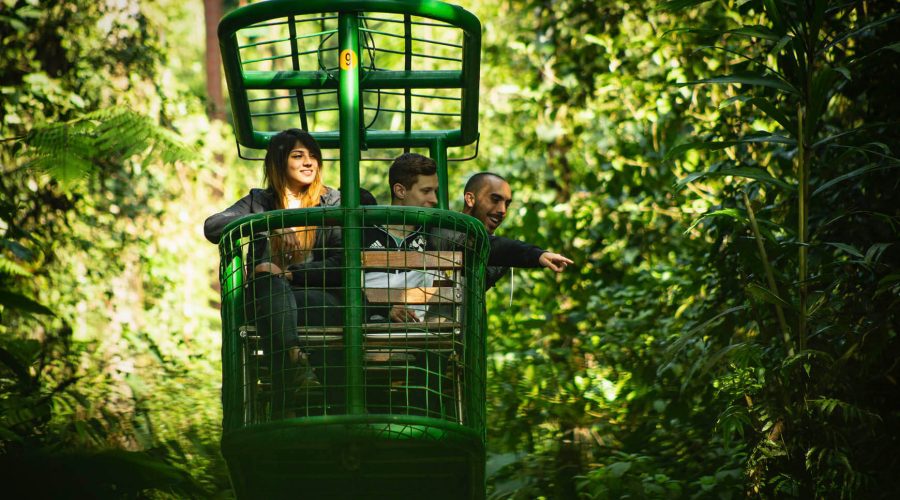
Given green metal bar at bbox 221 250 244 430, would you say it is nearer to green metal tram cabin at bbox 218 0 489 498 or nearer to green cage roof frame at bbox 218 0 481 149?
green metal tram cabin at bbox 218 0 489 498

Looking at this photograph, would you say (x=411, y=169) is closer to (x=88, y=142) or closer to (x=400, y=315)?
(x=400, y=315)

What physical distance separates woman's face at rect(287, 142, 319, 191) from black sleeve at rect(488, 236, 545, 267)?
667mm

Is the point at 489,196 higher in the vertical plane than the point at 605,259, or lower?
lower

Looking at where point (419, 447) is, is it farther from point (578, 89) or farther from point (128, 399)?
point (578, 89)

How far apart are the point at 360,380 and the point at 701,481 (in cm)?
205

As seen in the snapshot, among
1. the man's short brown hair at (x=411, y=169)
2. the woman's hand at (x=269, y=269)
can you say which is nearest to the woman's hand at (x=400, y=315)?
the woman's hand at (x=269, y=269)

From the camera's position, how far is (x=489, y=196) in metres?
4.08

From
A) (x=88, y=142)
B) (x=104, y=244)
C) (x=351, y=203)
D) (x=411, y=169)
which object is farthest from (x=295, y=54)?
(x=104, y=244)

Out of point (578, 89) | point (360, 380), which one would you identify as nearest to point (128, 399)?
point (578, 89)

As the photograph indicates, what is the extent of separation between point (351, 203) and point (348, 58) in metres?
0.43

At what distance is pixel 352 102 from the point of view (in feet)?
10.6

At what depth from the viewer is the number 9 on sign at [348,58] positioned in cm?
323

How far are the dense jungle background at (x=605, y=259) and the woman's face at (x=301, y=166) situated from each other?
90 cm

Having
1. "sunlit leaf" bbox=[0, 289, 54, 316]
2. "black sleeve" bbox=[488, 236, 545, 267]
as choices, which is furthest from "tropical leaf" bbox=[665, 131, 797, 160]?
"sunlit leaf" bbox=[0, 289, 54, 316]
